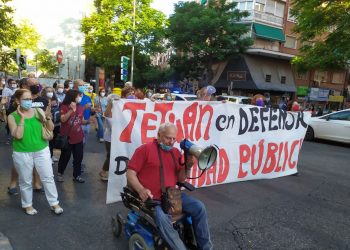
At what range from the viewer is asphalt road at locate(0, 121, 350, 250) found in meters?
3.81

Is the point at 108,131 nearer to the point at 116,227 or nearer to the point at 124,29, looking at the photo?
the point at 116,227

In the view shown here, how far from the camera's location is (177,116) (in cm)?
527

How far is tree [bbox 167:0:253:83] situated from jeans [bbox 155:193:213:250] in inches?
978

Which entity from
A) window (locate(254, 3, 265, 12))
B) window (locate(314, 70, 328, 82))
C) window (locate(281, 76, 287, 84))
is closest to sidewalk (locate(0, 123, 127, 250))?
window (locate(254, 3, 265, 12))

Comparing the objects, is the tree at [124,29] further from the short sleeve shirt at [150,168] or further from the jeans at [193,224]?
the jeans at [193,224]

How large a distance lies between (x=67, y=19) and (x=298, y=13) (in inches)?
1677

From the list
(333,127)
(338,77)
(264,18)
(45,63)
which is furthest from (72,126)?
(338,77)

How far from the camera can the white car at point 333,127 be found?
12.2 meters

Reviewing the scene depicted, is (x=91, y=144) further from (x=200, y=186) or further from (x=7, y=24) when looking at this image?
(x=7, y=24)

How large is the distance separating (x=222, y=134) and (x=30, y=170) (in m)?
3.03

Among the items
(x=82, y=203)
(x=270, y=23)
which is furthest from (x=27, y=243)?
(x=270, y=23)

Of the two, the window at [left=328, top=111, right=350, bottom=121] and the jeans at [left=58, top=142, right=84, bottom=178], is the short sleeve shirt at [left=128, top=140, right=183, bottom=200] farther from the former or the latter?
the window at [left=328, top=111, right=350, bottom=121]

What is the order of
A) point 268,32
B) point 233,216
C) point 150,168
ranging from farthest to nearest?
point 268,32, point 233,216, point 150,168

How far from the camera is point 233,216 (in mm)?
4656
